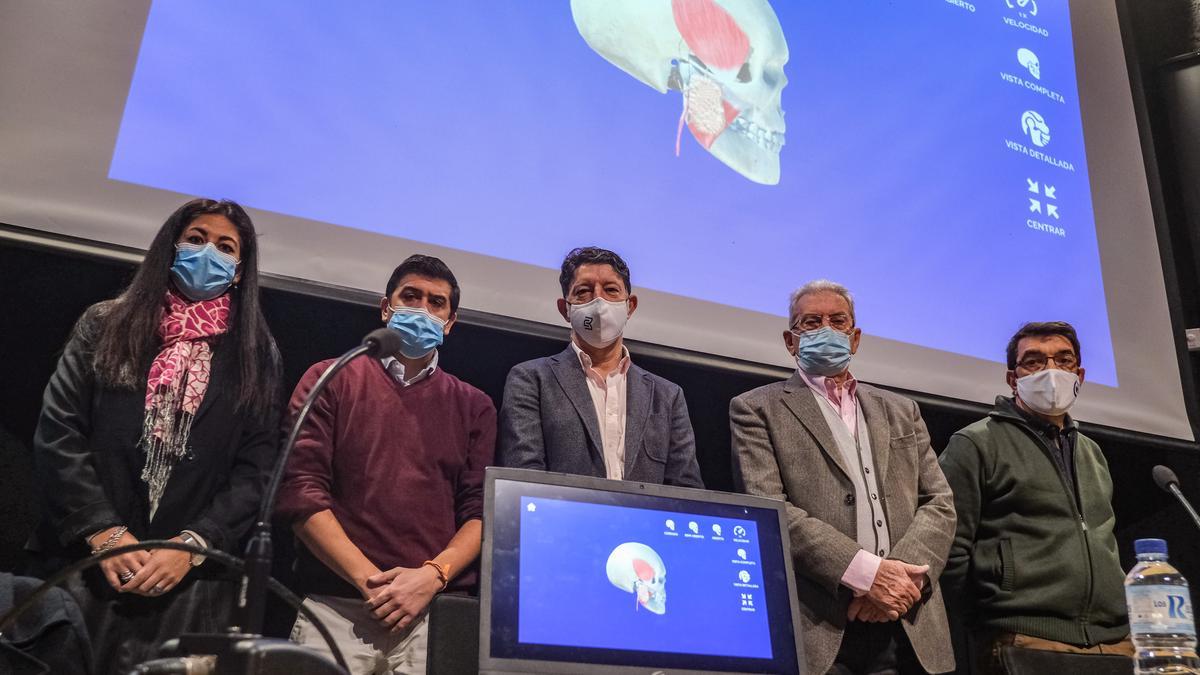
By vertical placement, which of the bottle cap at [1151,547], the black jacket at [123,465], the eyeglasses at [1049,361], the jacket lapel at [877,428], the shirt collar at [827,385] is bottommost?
the bottle cap at [1151,547]

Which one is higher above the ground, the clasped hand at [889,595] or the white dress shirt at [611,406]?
the white dress shirt at [611,406]

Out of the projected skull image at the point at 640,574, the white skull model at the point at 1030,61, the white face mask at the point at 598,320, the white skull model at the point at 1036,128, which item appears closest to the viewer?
the projected skull image at the point at 640,574

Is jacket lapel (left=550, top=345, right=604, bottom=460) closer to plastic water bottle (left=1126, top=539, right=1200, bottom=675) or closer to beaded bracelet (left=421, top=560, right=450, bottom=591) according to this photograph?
beaded bracelet (left=421, top=560, right=450, bottom=591)

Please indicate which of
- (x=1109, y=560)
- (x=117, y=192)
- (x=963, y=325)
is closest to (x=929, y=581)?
(x=1109, y=560)

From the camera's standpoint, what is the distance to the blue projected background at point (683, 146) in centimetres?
240

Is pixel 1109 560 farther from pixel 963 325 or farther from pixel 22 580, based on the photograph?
pixel 22 580

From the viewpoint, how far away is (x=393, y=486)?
2.12m

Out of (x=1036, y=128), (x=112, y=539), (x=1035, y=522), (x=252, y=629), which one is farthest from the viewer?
(x=1036, y=128)

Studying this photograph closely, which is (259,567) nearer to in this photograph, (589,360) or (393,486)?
(393,486)

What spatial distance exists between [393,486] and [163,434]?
477mm

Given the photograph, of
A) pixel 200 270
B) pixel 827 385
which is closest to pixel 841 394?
pixel 827 385

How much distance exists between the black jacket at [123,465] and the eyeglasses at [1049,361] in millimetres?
2129

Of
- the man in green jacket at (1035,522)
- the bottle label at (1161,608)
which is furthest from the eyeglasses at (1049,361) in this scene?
the bottle label at (1161,608)

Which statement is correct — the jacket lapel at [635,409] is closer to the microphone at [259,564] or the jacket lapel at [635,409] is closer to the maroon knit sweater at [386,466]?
the maroon knit sweater at [386,466]
